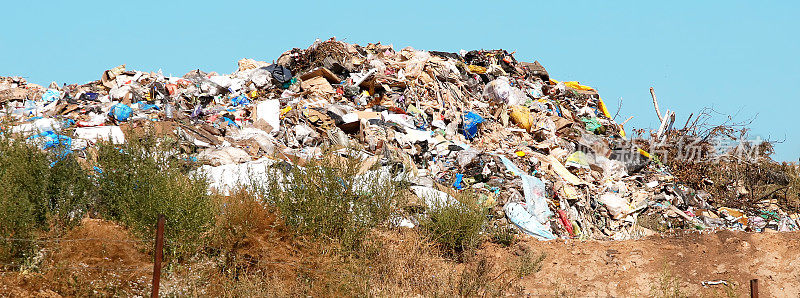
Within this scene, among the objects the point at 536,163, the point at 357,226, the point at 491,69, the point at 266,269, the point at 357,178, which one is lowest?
the point at 266,269

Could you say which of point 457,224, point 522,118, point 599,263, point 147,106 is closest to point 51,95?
point 147,106

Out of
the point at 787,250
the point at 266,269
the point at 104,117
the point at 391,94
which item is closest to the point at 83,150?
the point at 104,117

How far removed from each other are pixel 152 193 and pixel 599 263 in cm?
593

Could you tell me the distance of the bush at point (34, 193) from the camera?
8.61 metres

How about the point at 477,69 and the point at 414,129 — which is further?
the point at 477,69

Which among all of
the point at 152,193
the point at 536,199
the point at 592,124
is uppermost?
the point at 592,124

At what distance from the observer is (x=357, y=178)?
33.6 ft

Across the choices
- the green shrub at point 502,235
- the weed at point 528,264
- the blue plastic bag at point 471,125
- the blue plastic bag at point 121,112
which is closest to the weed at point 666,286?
the weed at point 528,264

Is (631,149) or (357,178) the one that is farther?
(631,149)

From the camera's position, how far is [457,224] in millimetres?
10414

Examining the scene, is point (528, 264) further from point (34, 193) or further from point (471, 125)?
point (34, 193)

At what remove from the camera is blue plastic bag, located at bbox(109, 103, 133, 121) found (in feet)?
41.7

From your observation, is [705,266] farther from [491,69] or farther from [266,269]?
[491,69]

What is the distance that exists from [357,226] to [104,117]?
5652mm
